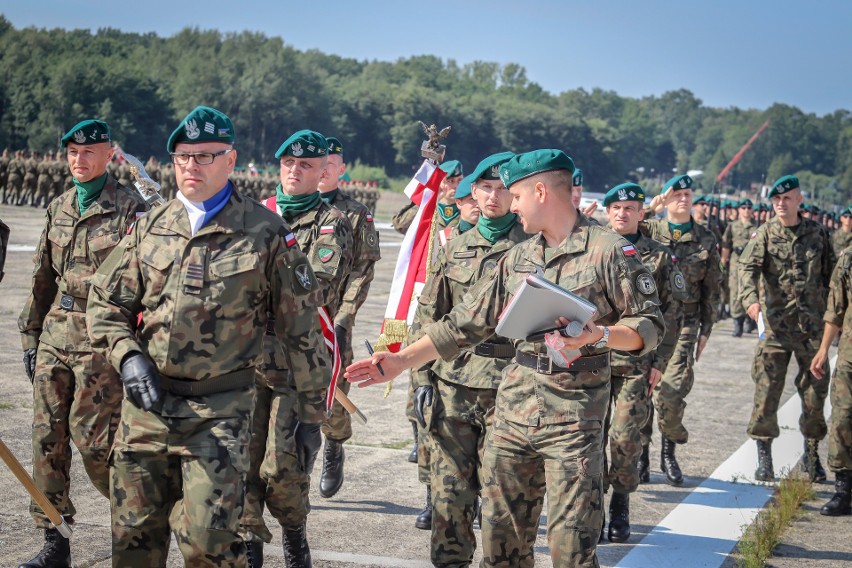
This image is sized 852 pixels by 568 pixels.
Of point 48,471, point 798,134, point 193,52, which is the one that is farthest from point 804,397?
point 798,134

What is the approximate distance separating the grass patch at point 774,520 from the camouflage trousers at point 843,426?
1.16 ft

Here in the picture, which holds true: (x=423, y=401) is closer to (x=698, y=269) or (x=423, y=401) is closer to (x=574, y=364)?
(x=574, y=364)

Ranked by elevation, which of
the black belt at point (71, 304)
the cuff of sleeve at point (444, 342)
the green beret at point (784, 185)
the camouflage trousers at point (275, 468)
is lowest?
Result: the camouflage trousers at point (275, 468)

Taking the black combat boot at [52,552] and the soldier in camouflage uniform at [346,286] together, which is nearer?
the black combat boot at [52,552]

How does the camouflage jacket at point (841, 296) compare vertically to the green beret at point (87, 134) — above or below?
below

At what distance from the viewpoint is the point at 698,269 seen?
32.9ft

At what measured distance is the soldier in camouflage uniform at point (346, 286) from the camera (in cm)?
772

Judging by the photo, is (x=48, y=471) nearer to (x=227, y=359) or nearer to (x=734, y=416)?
(x=227, y=359)

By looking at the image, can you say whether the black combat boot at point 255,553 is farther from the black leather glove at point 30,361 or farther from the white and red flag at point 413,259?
the white and red flag at point 413,259

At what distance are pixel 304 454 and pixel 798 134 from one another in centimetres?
19137

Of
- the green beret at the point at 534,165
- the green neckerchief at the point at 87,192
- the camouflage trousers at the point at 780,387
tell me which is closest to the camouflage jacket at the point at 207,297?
the green beret at the point at 534,165

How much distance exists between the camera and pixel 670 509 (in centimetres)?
870

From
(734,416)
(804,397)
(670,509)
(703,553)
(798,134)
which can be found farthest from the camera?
(798,134)

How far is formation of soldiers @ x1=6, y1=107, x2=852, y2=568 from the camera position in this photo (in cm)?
477
